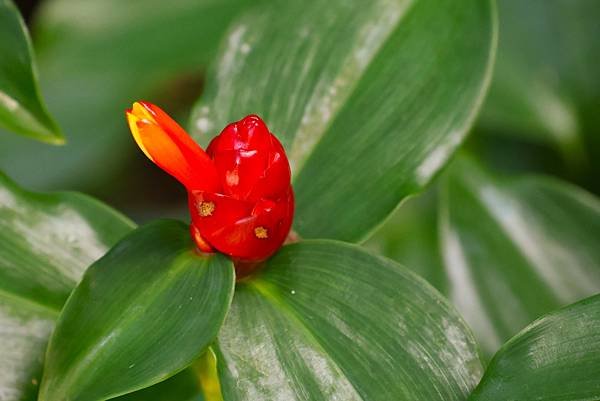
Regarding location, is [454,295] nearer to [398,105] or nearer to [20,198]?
[398,105]

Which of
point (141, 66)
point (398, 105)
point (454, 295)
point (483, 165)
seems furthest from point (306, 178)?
point (141, 66)

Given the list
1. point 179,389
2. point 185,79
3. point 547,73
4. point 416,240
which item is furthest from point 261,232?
point 185,79

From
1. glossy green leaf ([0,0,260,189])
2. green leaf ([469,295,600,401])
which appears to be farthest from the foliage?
glossy green leaf ([0,0,260,189])

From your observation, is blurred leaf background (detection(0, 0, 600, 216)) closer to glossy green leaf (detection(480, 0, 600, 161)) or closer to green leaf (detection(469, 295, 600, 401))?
glossy green leaf (detection(480, 0, 600, 161))

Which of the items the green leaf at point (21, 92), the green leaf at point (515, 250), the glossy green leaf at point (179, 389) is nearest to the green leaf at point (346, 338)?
the glossy green leaf at point (179, 389)

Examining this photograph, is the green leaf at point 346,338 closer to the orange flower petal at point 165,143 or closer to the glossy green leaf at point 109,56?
the orange flower petal at point 165,143

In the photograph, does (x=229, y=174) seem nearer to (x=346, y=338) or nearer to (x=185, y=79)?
(x=346, y=338)
